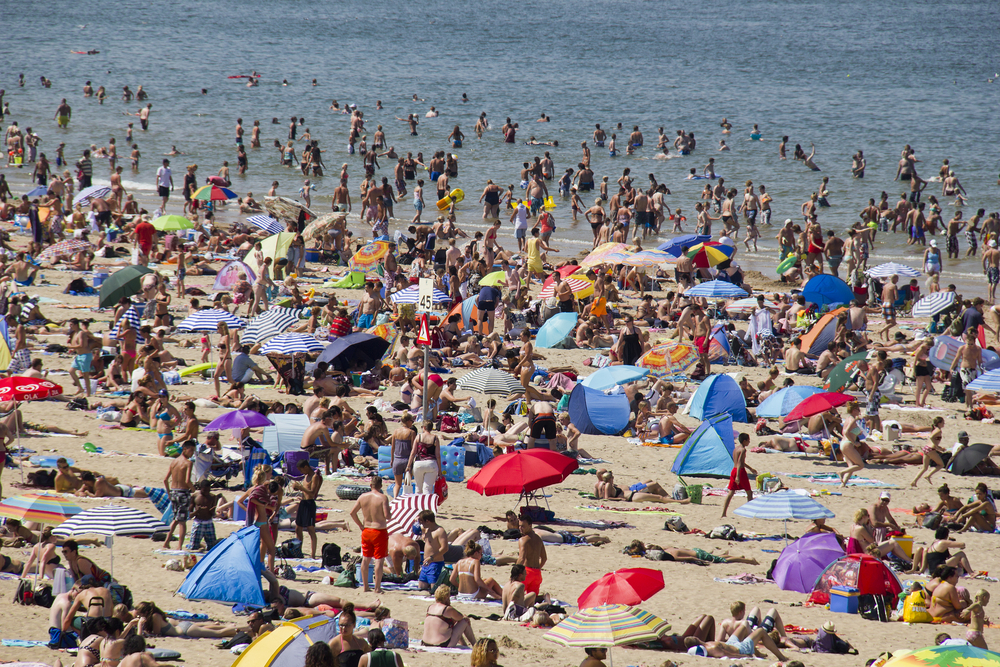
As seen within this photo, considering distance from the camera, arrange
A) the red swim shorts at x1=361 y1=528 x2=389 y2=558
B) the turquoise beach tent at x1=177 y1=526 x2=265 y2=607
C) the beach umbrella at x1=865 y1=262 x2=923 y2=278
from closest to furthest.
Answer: the turquoise beach tent at x1=177 y1=526 x2=265 y2=607 → the red swim shorts at x1=361 y1=528 x2=389 y2=558 → the beach umbrella at x1=865 y1=262 x2=923 y2=278

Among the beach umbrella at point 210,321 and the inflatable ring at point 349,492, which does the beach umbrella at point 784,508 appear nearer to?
the inflatable ring at point 349,492

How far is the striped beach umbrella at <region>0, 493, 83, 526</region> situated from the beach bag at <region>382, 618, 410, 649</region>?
279 centimetres

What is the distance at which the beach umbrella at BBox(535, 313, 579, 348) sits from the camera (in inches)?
705

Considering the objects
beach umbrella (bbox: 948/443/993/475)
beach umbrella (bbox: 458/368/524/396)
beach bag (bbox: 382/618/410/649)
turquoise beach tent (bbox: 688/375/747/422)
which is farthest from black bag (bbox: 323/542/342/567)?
beach umbrella (bbox: 948/443/993/475)

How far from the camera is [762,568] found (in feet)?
33.3

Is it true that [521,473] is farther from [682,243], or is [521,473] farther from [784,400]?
[682,243]

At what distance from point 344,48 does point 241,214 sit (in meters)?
37.3

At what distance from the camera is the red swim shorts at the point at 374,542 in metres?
8.87

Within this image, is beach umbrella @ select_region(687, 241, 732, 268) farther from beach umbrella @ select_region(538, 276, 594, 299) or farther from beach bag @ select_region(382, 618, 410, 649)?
beach bag @ select_region(382, 618, 410, 649)

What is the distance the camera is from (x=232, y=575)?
7918 millimetres

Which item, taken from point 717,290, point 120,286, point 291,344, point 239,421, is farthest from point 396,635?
point 120,286

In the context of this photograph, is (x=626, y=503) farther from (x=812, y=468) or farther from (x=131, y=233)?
(x=131, y=233)

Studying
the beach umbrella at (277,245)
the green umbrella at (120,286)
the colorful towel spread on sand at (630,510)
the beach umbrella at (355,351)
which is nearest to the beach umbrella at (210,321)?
the beach umbrella at (355,351)

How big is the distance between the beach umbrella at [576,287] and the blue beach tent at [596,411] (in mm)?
5041
